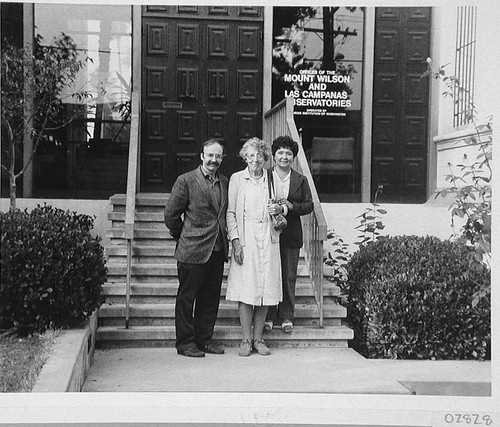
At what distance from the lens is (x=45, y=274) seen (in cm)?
485

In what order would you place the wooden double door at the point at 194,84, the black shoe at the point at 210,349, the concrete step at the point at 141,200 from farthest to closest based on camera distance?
1. the wooden double door at the point at 194,84
2. the concrete step at the point at 141,200
3. the black shoe at the point at 210,349

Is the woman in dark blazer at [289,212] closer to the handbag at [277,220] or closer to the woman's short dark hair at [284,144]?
the woman's short dark hair at [284,144]

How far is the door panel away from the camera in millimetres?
8031

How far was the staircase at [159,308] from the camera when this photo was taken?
5.69 m

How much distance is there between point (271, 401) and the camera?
4.00 meters

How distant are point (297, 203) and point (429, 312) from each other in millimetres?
1258

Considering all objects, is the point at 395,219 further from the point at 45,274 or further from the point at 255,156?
the point at 45,274

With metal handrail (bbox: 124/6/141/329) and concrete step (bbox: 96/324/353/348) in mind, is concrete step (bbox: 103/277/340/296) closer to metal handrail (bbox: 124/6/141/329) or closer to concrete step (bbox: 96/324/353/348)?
metal handrail (bbox: 124/6/141/329)

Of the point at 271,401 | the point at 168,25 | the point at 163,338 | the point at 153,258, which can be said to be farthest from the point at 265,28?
the point at 271,401

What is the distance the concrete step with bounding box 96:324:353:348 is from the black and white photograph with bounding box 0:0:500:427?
0.02 meters

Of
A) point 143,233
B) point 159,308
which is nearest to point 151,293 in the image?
point 159,308

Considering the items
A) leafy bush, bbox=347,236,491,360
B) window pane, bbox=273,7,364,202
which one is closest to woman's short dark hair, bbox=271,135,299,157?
leafy bush, bbox=347,236,491,360

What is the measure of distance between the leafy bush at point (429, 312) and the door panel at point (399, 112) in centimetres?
243

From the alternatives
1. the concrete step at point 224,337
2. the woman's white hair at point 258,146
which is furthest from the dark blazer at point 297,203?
the concrete step at point 224,337
